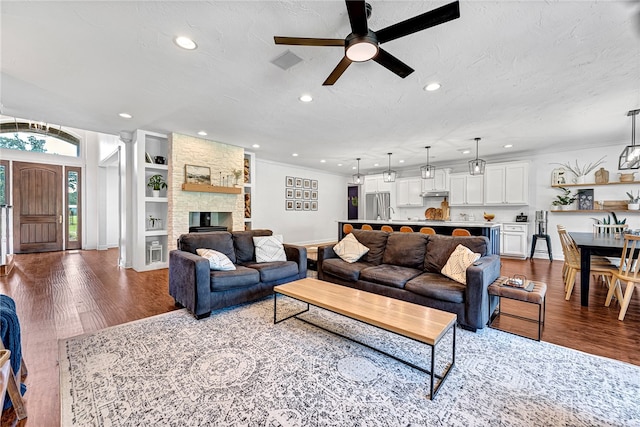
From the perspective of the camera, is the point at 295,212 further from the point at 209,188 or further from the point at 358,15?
the point at 358,15

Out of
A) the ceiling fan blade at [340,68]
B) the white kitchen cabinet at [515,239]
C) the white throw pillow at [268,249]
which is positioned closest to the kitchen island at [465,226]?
the white kitchen cabinet at [515,239]

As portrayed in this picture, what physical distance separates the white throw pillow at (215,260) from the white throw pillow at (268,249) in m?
0.55

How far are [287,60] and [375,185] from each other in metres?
7.02

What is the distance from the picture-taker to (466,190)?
7.36m

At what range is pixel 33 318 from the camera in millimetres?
2945

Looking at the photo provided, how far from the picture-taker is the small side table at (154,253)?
5304 mm

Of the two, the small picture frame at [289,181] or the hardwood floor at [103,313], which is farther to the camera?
the small picture frame at [289,181]

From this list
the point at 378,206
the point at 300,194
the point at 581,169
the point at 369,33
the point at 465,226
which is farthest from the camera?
the point at 378,206

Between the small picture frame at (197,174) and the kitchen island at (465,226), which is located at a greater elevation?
the small picture frame at (197,174)

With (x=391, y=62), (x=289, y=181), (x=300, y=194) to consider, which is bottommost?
(x=300, y=194)

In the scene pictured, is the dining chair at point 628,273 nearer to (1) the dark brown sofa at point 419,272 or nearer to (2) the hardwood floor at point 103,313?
(2) the hardwood floor at point 103,313

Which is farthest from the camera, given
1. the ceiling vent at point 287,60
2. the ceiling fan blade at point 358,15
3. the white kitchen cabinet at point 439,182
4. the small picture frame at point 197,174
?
the white kitchen cabinet at point 439,182

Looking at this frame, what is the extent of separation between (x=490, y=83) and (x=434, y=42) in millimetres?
1177

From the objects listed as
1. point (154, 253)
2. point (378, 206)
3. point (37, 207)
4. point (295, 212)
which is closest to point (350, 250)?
point (154, 253)
